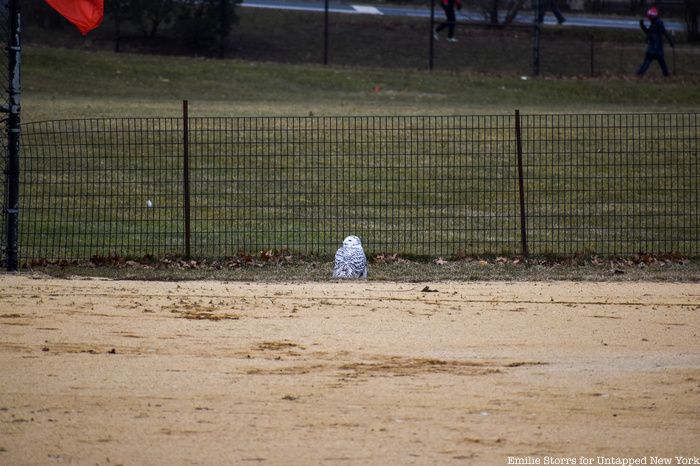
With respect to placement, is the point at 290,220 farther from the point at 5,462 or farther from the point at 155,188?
the point at 5,462

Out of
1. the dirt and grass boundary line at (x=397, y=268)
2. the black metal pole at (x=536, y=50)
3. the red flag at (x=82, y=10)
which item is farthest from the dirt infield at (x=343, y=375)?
the black metal pole at (x=536, y=50)

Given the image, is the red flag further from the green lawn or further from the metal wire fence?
the green lawn

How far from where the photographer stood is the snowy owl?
12.6m

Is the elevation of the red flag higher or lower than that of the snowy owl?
higher

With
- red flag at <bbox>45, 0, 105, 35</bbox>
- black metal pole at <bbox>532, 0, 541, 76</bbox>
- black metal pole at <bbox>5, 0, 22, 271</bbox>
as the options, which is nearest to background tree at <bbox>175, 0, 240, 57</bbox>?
black metal pole at <bbox>532, 0, 541, 76</bbox>

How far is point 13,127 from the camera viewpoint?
41.3 feet

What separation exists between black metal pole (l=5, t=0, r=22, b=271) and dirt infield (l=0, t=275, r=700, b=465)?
950mm

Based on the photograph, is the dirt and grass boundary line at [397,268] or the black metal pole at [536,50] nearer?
the dirt and grass boundary line at [397,268]

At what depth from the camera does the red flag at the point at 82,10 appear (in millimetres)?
13453

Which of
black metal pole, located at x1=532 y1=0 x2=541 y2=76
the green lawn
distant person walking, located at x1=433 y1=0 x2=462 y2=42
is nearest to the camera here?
the green lawn

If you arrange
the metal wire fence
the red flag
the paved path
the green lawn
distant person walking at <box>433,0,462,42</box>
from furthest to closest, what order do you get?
the paved path
distant person walking at <box>433,0,462,42</box>
the green lawn
the metal wire fence
the red flag

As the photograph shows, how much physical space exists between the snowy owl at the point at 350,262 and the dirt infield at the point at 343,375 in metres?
0.78

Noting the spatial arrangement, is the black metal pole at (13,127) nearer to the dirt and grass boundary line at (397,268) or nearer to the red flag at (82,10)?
the dirt and grass boundary line at (397,268)

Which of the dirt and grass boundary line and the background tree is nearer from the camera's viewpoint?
the dirt and grass boundary line
